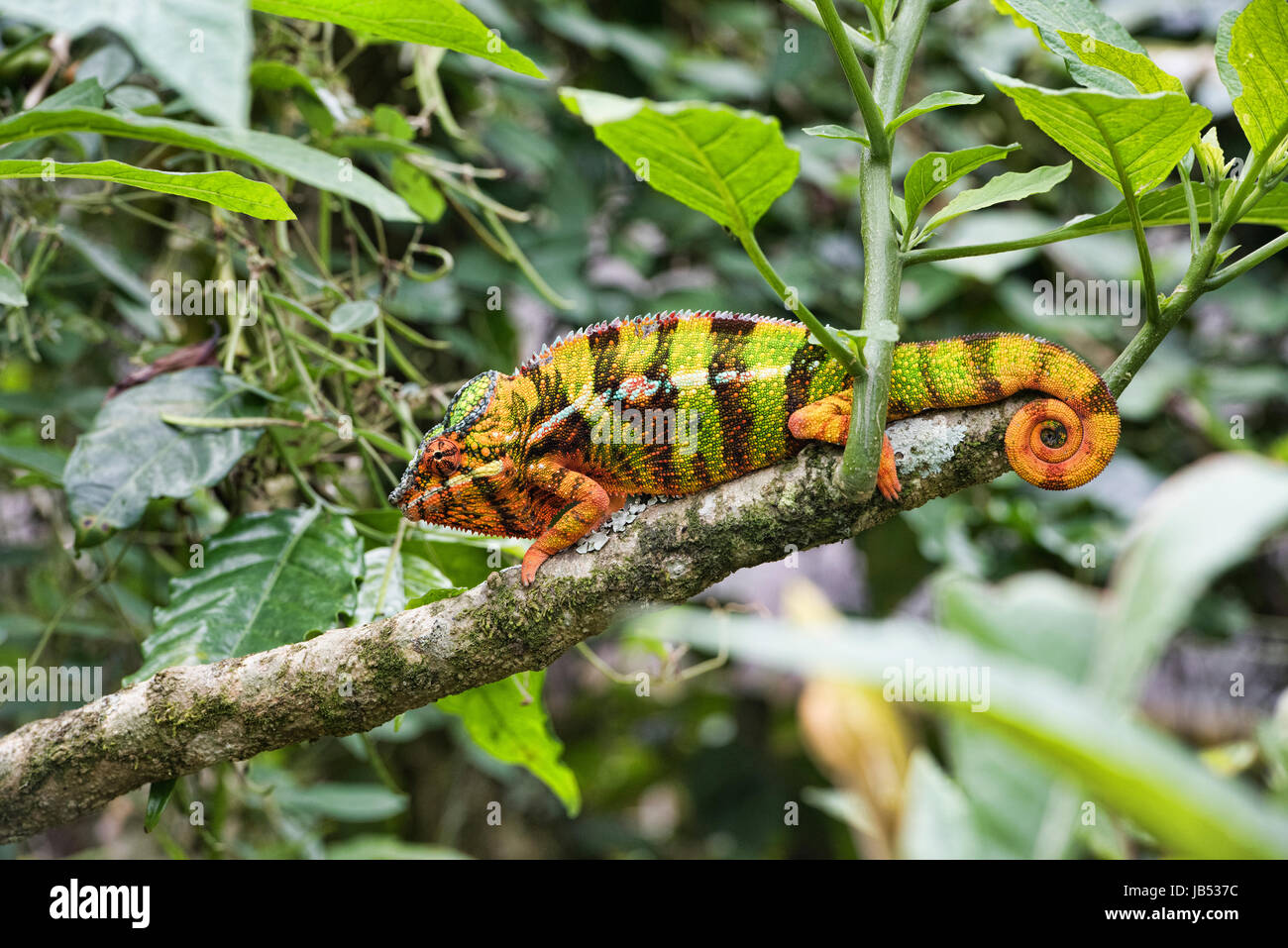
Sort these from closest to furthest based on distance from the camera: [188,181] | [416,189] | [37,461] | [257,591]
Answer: [188,181], [257,591], [37,461], [416,189]

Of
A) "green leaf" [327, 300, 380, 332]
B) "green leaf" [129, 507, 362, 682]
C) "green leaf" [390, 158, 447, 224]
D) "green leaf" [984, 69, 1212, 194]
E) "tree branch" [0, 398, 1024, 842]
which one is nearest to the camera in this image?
"green leaf" [984, 69, 1212, 194]

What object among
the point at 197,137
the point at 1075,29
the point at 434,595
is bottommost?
the point at 434,595

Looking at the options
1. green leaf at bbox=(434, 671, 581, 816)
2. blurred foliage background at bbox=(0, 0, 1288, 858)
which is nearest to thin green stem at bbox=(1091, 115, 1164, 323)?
blurred foliage background at bbox=(0, 0, 1288, 858)

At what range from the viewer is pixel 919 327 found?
105 inches

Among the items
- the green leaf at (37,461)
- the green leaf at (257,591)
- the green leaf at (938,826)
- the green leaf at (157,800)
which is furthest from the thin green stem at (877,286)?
the green leaf at (37,461)

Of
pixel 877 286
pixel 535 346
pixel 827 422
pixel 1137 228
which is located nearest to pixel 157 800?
pixel 827 422

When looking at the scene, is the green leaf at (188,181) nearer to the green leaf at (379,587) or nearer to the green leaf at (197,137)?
the green leaf at (197,137)

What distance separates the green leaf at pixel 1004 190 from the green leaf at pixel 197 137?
0.55m

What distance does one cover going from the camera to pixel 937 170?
2.80 feet

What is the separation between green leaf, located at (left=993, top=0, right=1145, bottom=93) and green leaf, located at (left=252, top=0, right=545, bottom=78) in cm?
46

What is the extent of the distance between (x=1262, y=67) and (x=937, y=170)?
0.27 metres

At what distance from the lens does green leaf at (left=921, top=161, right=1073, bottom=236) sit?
2.89 feet

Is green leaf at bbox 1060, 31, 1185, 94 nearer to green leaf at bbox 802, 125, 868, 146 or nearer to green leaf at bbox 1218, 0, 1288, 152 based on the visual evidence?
green leaf at bbox 1218, 0, 1288, 152

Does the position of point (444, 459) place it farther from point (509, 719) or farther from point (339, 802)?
point (339, 802)
